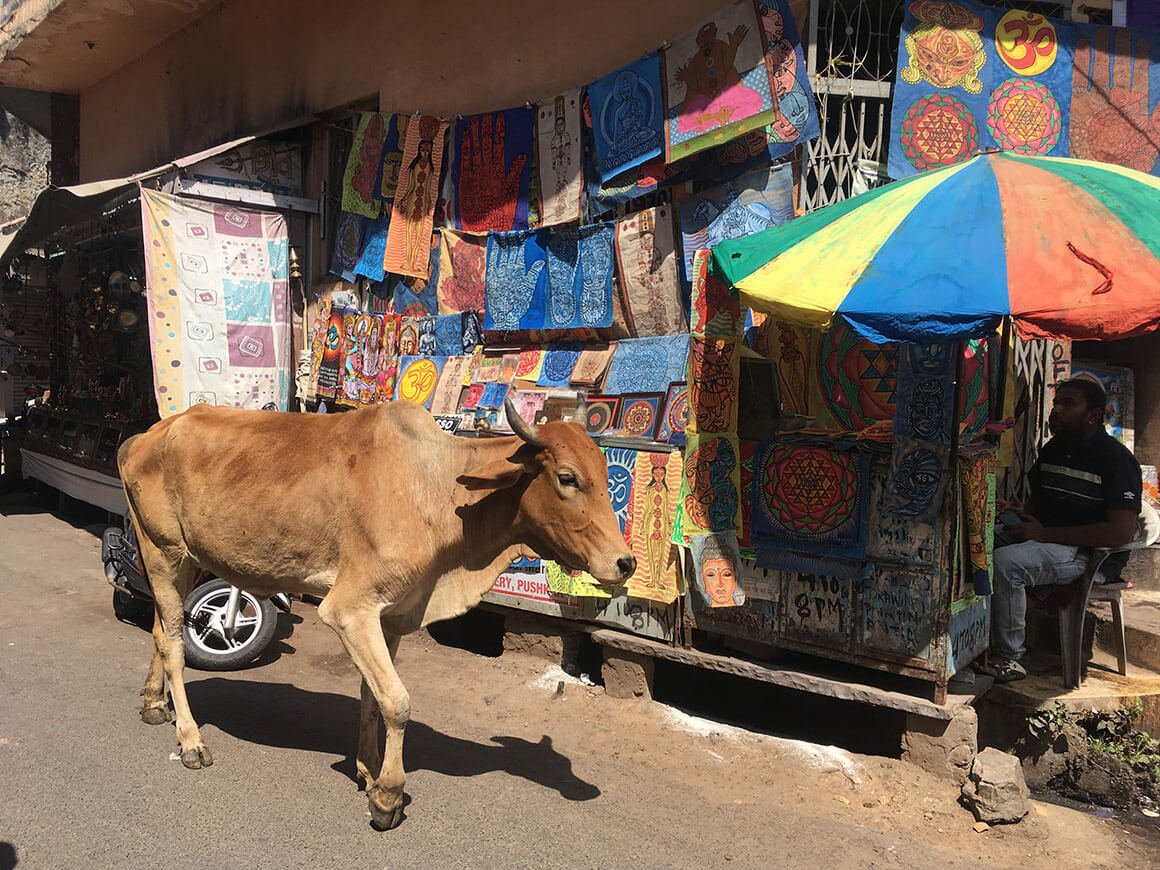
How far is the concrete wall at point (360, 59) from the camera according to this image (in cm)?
661

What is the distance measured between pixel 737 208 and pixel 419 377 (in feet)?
10.5

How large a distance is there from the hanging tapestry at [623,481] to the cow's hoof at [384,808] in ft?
7.16

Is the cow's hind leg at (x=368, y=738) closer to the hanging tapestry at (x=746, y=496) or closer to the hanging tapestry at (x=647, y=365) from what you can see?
the hanging tapestry at (x=746, y=496)

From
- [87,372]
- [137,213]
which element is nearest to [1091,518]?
[137,213]

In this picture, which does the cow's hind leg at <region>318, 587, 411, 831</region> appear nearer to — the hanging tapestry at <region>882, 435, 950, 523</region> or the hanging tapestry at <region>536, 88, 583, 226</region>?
the hanging tapestry at <region>882, 435, 950, 523</region>

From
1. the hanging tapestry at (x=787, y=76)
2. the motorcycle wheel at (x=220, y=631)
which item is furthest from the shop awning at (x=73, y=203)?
the hanging tapestry at (x=787, y=76)

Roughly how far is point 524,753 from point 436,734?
1.66 ft

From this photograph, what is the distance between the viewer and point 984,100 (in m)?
5.45

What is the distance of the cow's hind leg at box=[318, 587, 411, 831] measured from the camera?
3.47 m

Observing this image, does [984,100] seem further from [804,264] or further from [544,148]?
[544,148]

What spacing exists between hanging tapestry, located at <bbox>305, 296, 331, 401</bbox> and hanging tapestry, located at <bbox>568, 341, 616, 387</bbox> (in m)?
3.38

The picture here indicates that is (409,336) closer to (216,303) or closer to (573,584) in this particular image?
(216,303)

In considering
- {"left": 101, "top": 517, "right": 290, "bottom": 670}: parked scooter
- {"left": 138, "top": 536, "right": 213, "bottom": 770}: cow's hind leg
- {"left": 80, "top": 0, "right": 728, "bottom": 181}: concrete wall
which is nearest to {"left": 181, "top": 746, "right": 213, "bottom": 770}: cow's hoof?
{"left": 138, "top": 536, "right": 213, "bottom": 770}: cow's hind leg

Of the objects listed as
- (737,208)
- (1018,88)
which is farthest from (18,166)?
(1018,88)
